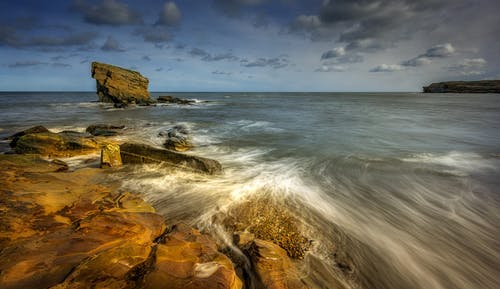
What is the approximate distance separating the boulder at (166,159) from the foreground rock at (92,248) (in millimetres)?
2667

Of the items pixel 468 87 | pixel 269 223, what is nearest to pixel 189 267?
pixel 269 223

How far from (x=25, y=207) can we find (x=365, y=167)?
8.60 metres

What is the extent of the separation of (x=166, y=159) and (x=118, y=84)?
1613 inches

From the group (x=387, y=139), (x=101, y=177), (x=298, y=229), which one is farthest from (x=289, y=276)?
(x=387, y=139)

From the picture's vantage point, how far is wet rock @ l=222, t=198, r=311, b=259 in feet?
10.7

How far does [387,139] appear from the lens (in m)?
11.8

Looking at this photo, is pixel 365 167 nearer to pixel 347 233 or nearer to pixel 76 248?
pixel 347 233

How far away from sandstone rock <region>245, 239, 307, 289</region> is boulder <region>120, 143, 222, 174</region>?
368cm

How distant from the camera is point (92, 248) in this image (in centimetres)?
234

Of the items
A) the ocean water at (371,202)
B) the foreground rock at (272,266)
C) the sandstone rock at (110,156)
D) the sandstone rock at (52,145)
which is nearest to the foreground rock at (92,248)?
the foreground rock at (272,266)

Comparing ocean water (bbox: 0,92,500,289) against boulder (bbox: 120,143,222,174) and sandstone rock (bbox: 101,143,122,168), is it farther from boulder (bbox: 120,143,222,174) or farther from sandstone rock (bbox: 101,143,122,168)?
sandstone rock (bbox: 101,143,122,168)

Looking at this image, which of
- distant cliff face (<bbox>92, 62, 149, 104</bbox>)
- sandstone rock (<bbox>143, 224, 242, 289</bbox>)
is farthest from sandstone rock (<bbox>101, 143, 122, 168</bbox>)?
distant cliff face (<bbox>92, 62, 149, 104</bbox>)

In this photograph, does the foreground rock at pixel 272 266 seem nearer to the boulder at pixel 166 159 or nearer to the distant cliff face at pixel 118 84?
the boulder at pixel 166 159

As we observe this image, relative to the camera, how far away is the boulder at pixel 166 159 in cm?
631
